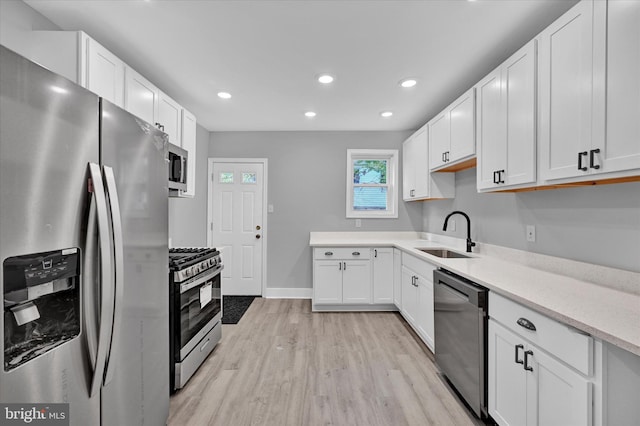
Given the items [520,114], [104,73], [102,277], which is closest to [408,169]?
[520,114]

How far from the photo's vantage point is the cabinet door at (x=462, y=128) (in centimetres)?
241

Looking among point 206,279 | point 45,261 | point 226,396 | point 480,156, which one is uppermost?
point 480,156

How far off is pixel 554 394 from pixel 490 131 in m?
1.72

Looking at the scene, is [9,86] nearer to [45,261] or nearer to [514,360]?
[45,261]

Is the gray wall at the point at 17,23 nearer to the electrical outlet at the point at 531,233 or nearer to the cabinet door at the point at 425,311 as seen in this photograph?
the cabinet door at the point at 425,311

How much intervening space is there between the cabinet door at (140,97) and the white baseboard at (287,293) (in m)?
2.86

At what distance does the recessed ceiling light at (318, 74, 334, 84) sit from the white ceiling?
7 centimetres

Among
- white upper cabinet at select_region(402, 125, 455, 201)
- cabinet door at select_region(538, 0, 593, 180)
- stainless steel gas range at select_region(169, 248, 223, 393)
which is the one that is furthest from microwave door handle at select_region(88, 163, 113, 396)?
white upper cabinet at select_region(402, 125, 455, 201)

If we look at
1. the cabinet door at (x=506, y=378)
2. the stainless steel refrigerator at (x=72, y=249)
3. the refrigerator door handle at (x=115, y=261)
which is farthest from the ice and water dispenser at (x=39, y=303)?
the cabinet door at (x=506, y=378)

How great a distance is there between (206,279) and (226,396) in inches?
35.3

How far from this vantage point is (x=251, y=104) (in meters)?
3.30

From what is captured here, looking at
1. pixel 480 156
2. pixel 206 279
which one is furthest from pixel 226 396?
pixel 480 156

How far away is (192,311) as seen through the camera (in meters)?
2.23

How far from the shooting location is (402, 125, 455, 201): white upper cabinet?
3381 millimetres
